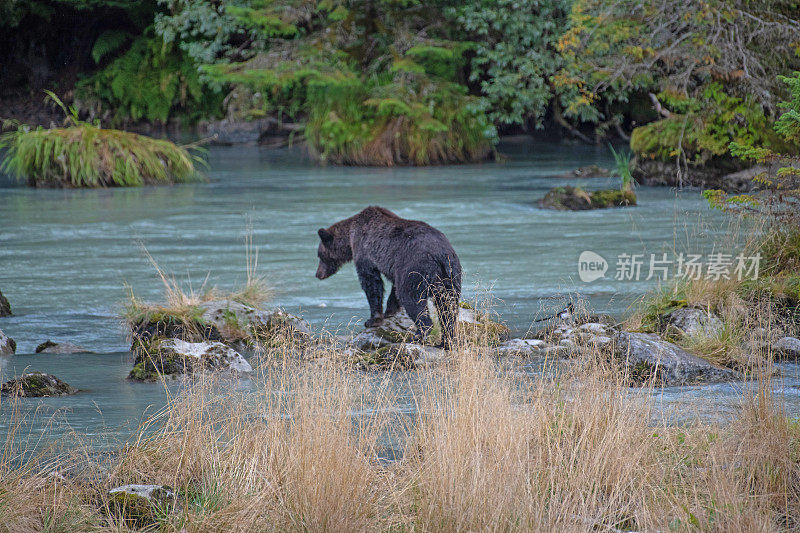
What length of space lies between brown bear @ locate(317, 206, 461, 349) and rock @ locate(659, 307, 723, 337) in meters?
1.76

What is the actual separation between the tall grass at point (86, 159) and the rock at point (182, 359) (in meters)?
12.0

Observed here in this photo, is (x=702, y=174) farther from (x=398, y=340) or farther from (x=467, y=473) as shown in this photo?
(x=467, y=473)

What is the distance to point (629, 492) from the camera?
406cm

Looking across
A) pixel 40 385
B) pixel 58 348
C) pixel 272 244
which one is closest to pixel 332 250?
pixel 58 348

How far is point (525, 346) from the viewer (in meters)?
6.84

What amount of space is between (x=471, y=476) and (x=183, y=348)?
348 cm

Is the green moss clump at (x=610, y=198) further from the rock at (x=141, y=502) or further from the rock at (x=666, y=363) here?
the rock at (x=141, y=502)

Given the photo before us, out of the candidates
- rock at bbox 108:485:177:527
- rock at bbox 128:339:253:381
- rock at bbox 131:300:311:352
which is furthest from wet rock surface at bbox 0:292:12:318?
rock at bbox 108:485:177:527

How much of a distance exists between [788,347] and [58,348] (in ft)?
17.5

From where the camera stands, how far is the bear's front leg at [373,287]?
7.46 m

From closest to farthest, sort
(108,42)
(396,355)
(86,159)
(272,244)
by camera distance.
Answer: (396,355) → (272,244) → (86,159) → (108,42)

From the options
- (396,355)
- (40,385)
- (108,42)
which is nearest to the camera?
(40,385)

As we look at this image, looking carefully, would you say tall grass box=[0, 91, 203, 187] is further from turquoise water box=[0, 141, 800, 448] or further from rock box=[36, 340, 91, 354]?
rock box=[36, 340, 91, 354]

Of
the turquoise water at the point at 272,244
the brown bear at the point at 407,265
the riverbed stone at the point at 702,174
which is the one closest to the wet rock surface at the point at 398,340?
the brown bear at the point at 407,265
